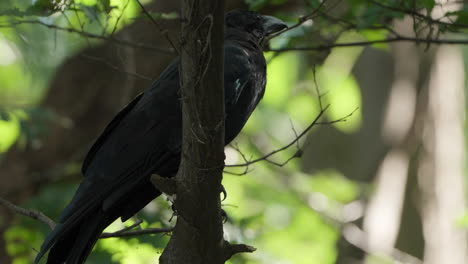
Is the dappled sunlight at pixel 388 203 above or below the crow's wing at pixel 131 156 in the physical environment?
above

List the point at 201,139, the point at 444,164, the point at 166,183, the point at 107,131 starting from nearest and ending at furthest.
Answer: the point at 201,139, the point at 166,183, the point at 107,131, the point at 444,164

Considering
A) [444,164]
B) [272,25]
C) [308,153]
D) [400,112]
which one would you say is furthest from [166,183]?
[308,153]

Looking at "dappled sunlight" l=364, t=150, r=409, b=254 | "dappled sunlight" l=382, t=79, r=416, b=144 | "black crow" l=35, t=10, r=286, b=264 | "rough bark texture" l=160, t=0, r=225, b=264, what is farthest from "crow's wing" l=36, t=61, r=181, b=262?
"dappled sunlight" l=382, t=79, r=416, b=144

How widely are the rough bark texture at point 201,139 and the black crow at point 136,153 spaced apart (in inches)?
16.3

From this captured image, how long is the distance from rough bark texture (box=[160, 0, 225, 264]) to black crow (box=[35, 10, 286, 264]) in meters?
0.41

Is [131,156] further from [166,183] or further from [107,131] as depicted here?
[166,183]

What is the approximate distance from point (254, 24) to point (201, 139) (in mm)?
1452

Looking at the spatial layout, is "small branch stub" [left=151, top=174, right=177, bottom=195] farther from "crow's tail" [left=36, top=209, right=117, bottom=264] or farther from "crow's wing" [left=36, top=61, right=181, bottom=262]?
"crow's tail" [left=36, top=209, right=117, bottom=264]

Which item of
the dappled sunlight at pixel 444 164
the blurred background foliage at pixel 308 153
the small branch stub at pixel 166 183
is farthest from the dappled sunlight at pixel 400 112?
the small branch stub at pixel 166 183

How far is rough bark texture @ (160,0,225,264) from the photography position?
2.20 metres

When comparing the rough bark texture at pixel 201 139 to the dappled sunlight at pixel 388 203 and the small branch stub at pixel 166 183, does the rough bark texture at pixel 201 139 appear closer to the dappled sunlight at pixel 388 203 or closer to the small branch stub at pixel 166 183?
the small branch stub at pixel 166 183

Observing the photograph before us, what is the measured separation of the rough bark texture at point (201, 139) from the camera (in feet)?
7.21

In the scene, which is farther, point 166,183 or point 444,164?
point 444,164

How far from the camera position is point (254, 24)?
3725 mm
